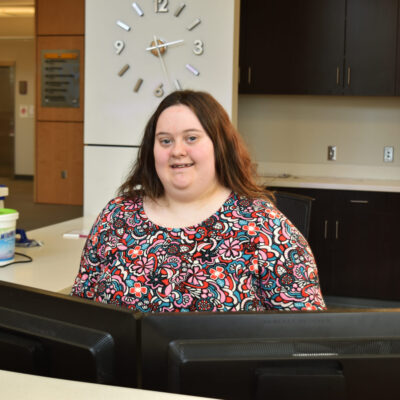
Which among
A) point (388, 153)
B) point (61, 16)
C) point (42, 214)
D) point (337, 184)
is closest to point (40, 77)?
point (61, 16)

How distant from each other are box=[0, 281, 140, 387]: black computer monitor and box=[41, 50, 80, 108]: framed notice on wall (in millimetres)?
4441

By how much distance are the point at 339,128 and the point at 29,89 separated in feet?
28.2

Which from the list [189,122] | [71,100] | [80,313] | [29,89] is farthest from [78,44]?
[29,89]

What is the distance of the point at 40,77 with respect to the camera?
5.23 m

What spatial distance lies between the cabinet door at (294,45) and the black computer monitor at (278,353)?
3905 mm

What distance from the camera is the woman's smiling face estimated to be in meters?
1.56

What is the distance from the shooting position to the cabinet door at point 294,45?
4434 mm

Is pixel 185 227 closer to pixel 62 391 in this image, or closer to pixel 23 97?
pixel 62 391

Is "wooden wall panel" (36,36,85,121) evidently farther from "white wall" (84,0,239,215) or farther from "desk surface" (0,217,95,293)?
"desk surface" (0,217,95,293)

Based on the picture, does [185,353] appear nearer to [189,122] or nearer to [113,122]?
[189,122]

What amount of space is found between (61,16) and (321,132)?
7.66 ft

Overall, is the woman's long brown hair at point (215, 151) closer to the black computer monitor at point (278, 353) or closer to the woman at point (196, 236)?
the woman at point (196, 236)

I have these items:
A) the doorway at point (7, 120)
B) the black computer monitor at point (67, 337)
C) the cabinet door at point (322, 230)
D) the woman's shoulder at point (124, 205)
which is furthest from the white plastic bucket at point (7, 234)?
the doorway at point (7, 120)

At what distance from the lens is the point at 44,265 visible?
222cm
